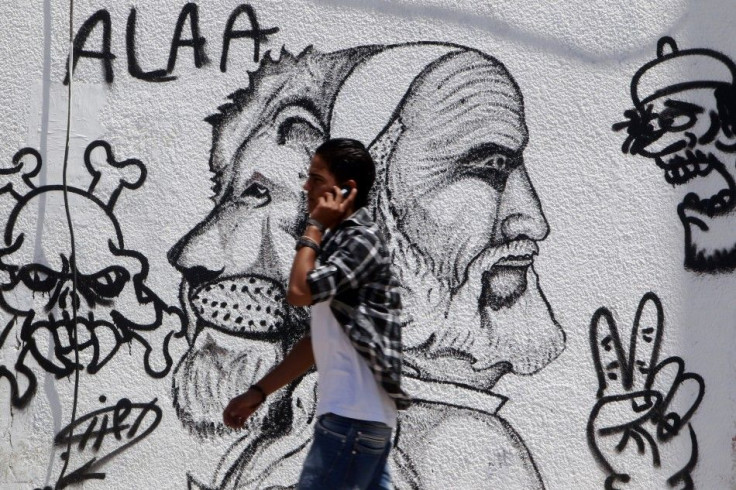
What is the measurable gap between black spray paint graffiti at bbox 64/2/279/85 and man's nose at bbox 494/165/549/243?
1.24 meters

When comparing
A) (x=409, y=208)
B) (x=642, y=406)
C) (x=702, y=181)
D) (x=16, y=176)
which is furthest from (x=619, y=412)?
(x=16, y=176)

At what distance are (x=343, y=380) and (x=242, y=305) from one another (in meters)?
1.54

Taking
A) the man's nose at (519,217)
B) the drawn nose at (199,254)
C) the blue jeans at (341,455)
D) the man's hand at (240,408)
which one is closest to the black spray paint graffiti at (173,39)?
the drawn nose at (199,254)

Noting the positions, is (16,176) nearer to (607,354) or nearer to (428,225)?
(428,225)

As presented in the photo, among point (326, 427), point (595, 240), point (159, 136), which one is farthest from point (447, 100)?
point (326, 427)

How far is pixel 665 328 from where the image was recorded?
14.3 feet

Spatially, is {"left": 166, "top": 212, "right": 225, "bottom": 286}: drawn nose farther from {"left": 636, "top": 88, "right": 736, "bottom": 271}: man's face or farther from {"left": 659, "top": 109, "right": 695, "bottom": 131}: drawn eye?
{"left": 659, "top": 109, "right": 695, "bottom": 131}: drawn eye

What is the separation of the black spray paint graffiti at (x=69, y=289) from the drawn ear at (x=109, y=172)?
25 millimetres

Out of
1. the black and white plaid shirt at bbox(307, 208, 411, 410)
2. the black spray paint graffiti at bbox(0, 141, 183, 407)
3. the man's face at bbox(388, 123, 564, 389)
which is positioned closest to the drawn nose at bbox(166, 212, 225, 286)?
the black spray paint graffiti at bbox(0, 141, 183, 407)

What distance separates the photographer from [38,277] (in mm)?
4273

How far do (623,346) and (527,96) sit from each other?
1.16 meters

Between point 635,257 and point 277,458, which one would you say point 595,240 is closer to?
point 635,257

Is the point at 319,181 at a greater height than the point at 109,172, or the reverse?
the point at 319,181
